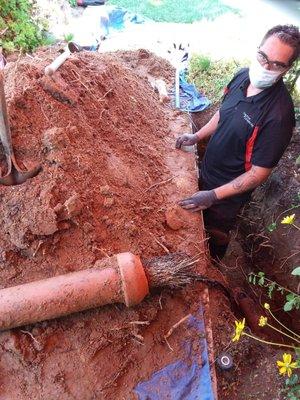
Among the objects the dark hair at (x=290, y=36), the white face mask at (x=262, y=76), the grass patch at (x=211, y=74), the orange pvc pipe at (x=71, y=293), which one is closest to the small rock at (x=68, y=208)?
the orange pvc pipe at (x=71, y=293)

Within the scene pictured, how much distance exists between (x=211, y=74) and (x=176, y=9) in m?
3.43

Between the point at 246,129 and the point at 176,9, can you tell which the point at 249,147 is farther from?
the point at 176,9

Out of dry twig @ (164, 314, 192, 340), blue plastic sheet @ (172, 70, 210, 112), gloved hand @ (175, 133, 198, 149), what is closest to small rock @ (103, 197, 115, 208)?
dry twig @ (164, 314, 192, 340)

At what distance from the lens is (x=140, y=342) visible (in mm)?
2178

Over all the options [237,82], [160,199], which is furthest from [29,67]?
[237,82]

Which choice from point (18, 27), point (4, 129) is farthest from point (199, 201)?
point (18, 27)

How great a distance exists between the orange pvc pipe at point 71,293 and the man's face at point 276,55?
1700 millimetres

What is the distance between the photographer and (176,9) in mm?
7840

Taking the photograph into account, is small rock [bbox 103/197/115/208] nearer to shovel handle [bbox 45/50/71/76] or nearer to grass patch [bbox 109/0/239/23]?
shovel handle [bbox 45/50/71/76]

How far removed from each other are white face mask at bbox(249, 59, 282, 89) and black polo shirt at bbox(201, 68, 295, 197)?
0.06m

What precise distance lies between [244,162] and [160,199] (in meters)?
0.77

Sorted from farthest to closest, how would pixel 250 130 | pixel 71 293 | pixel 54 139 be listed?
1. pixel 250 130
2. pixel 54 139
3. pixel 71 293

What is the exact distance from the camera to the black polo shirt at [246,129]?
2598mm

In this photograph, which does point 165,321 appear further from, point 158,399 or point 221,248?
point 221,248
